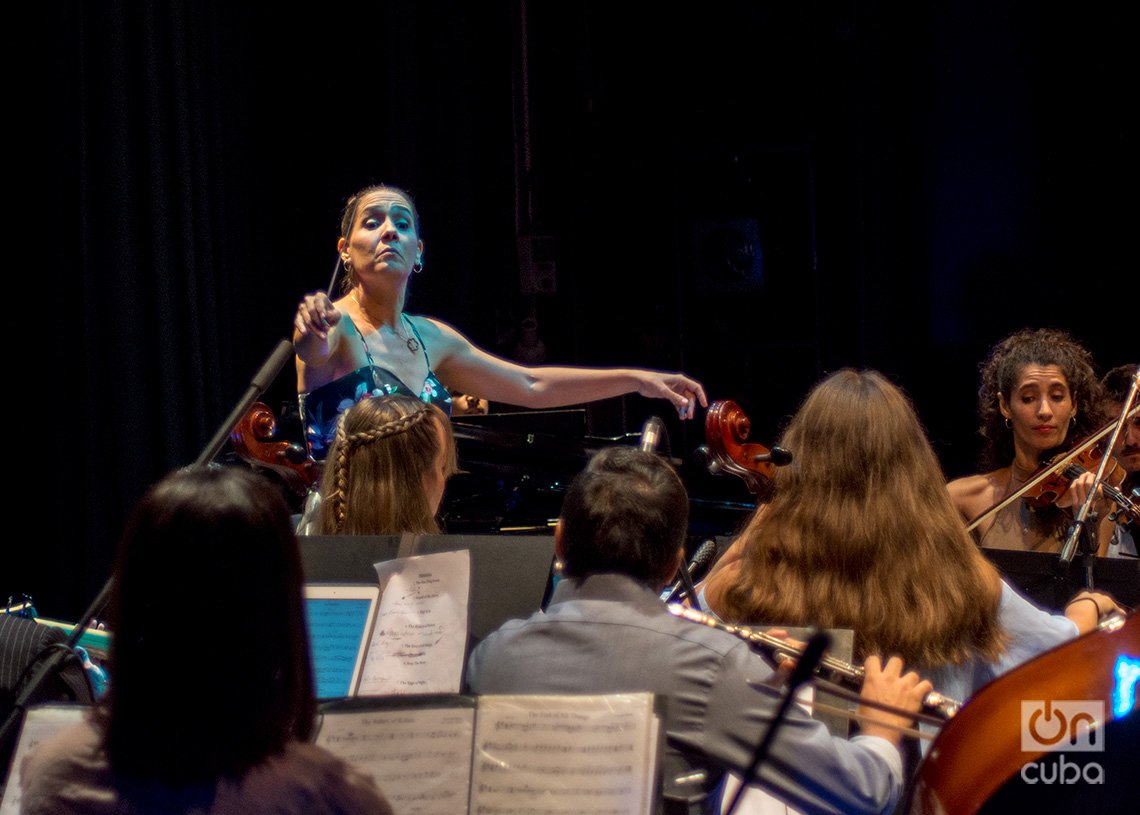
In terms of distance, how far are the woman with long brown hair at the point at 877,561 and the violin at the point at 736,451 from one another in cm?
33

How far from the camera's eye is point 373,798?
1368mm

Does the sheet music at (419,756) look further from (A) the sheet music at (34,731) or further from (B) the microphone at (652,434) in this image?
(B) the microphone at (652,434)

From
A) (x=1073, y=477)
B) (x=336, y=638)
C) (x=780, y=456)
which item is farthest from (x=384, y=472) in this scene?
(x=1073, y=477)

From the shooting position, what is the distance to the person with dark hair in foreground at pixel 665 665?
5.59 feet

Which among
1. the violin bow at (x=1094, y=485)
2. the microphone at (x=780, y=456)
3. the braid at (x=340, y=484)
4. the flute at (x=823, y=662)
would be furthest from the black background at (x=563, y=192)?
the flute at (x=823, y=662)

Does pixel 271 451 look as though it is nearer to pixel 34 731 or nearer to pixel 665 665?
pixel 34 731

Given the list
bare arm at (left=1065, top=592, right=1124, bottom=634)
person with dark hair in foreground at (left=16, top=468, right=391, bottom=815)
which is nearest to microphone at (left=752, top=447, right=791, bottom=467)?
bare arm at (left=1065, top=592, right=1124, bottom=634)

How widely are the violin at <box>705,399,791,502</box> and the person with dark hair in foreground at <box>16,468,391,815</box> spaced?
1620mm

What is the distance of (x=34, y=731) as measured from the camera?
171cm

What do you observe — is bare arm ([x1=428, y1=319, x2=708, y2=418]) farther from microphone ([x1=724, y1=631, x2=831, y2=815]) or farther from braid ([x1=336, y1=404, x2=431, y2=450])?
microphone ([x1=724, y1=631, x2=831, y2=815])

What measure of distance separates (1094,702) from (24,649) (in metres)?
1.86

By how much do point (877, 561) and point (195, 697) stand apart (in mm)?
1401

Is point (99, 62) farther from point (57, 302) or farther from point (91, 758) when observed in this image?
point (91, 758)

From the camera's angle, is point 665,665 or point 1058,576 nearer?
point 665,665
